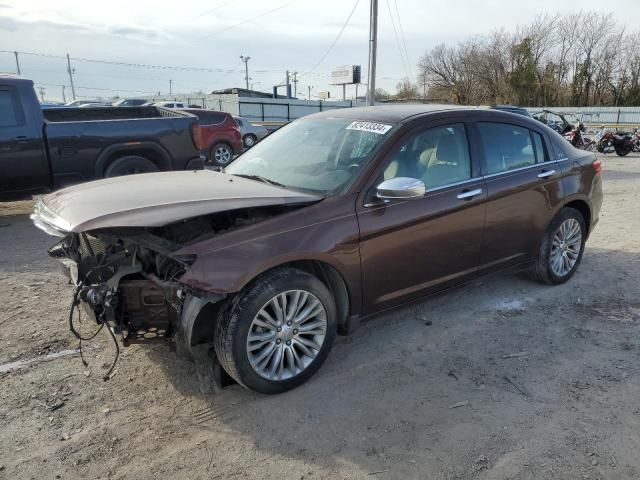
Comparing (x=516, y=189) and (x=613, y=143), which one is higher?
(x=516, y=189)

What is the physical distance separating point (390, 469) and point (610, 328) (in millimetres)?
2644

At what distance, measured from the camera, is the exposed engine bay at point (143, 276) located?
9.89 ft

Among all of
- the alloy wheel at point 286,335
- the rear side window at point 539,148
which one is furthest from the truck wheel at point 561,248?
the alloy wheel at point 286,335

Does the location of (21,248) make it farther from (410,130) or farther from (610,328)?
(610,328)

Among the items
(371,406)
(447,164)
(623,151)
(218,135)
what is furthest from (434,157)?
(623,151)

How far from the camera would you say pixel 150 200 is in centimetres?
314

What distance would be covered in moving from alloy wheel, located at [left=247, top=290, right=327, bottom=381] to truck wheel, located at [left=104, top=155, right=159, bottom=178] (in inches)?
222

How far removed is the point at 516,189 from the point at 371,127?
4.80 ft

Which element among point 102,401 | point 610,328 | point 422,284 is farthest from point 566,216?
point 102,401

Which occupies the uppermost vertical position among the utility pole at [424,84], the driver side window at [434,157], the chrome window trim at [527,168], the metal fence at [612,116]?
the utility pole at [424,84]

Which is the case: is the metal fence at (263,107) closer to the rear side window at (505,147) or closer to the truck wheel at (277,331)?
the rear side window at (505,147)

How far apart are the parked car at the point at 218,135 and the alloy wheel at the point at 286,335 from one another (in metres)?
12.7

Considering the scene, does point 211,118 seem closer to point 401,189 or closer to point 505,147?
point 505,147

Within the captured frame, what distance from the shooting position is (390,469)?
2602 millimetres
